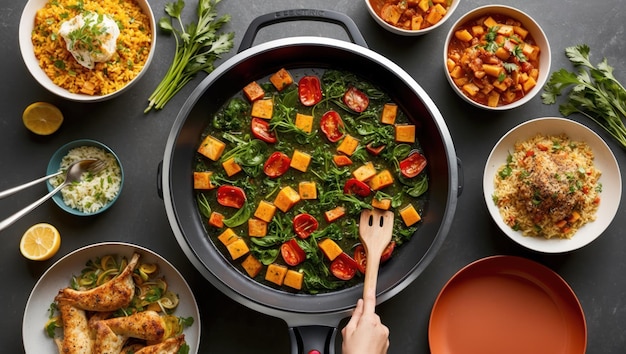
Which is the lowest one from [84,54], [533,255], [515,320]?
[515,320]

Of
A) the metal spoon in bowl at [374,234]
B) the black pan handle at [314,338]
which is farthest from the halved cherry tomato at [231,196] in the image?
the black pan handle at [314,338]

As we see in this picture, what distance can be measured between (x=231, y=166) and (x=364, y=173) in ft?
2.75

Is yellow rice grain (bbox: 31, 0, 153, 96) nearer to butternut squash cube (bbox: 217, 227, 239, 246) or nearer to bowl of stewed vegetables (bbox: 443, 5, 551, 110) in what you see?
butternut squash cube (bbox: 217, 227, 239, 246)

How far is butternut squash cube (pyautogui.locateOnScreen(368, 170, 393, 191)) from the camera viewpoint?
384 cm

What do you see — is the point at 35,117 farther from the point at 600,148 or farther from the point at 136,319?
the point at 600,148

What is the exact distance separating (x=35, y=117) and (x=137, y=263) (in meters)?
1.18

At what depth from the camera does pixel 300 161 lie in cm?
385

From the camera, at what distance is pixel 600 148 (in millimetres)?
3867

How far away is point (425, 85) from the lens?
4.07 m

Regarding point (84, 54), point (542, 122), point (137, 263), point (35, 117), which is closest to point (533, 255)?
point (542, 122)

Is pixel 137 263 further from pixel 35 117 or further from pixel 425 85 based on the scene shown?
pixel 425 85

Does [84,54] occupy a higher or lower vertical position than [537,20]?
higher

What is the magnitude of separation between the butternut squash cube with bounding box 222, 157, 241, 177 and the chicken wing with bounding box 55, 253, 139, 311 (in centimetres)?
79

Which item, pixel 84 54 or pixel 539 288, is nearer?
pixel 84 54
